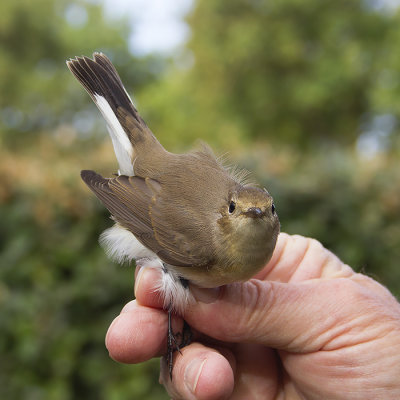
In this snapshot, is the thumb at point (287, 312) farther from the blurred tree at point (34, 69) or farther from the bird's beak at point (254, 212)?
the blurred tree at point (34, 69)

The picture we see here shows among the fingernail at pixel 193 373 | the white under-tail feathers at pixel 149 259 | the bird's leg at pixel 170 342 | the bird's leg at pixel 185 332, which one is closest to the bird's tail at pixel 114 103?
Result: the white under-tail feathers at pixel 149 259

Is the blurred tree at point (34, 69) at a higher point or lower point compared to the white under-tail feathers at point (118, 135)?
higher

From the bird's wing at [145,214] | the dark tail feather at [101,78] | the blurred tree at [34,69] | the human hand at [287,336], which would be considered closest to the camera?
the human hand at [287,336]

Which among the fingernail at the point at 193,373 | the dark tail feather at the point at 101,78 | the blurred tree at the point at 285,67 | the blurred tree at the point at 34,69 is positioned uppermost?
the blurred tree at the point at 285,67

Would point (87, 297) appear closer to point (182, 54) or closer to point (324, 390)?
point (324, 390)

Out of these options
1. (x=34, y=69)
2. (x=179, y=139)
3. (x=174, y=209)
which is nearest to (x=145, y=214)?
(x=174, y=209)

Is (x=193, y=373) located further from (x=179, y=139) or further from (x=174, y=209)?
(x=179, y=139)

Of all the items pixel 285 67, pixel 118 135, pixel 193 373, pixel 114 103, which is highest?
pixel 285 67

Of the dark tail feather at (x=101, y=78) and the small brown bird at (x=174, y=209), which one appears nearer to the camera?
the small brown bird at (x=174, y=209)

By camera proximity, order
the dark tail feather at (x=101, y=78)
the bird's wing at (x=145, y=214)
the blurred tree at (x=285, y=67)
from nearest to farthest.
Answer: the bird's wing at (x=145, y=214) → the dark tail feather at (x=101, y=78) → the blurred tree at (x=285, y=67)

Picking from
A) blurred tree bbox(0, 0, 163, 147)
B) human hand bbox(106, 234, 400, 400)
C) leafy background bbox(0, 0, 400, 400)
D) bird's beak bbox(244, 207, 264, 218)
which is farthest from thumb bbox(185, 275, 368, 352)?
blurred tree bbox(0, 0, 163, 147)
